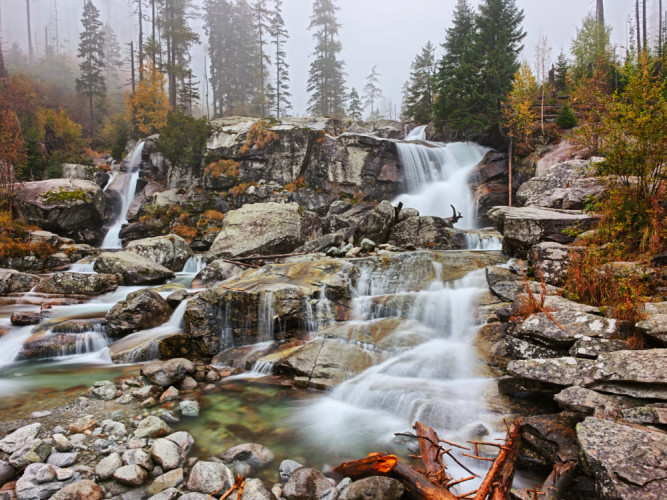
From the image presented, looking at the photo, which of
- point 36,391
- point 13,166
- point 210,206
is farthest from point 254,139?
point 36,391

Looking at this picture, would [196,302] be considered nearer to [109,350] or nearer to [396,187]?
[109,350]

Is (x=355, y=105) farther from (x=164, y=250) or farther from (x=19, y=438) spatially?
(x=19, y=438)

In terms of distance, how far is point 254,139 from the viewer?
24.4 meters

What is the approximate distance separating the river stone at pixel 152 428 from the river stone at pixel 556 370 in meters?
5.05

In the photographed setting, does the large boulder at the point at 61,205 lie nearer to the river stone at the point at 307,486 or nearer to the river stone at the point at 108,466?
the river stone at the point at 108,466

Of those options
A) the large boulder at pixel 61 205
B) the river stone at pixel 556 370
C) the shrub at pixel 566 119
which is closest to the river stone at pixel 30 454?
the river stone at pixel 556 370

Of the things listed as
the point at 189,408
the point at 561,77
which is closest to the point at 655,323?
the point at 189,408

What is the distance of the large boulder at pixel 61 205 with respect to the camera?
19000 millimetres

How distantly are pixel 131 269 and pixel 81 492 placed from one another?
1180 centimetres

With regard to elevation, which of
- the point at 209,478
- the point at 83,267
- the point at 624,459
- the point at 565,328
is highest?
the point at 83,267

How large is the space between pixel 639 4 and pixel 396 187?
110 ft

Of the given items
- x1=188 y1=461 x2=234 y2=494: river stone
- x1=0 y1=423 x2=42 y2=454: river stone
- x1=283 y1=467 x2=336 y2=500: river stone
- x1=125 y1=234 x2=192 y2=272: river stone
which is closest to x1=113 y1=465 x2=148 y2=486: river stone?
x1=188 y1=461 x2=234 y2=494: river stone

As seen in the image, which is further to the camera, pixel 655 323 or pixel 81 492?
pixel 655 323

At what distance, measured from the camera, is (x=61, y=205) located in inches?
764
